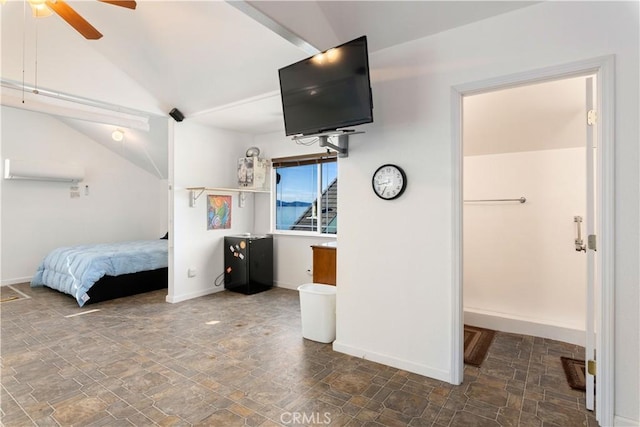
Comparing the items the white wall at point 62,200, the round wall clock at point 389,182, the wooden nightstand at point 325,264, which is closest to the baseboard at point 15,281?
the white wall at point 62,200

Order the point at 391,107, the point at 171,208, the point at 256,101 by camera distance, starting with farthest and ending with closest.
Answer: the point at 171,208 → the point at 256,101 → the point at 391,107

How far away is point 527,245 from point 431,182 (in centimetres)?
159

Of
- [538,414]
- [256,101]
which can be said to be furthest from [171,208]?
[538,414]

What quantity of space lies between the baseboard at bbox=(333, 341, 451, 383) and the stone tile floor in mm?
47

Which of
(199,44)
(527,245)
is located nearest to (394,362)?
(527,245)

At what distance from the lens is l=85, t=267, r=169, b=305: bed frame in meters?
4.35

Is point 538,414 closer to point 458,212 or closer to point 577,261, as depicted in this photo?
point 458,212

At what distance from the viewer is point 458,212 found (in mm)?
2262

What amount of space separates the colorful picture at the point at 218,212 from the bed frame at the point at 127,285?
113cm

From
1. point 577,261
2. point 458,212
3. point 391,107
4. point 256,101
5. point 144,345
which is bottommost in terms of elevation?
point 144,345

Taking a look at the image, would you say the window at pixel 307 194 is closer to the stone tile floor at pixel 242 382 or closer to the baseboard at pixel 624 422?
the stone tile floor at pixel 242 382

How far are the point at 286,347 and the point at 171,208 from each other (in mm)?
2655

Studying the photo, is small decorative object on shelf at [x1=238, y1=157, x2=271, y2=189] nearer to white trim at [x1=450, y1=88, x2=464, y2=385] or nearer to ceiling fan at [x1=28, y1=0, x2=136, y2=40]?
ceiling fan at [x1=28, y1=0, x2=136, y2=40]

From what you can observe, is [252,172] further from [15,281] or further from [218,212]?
[15,281]
